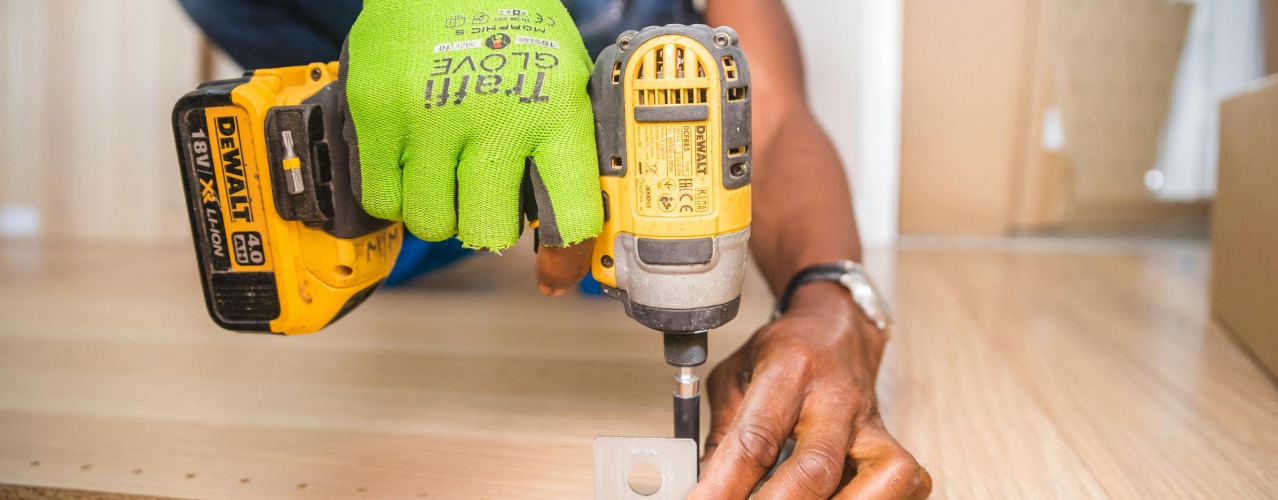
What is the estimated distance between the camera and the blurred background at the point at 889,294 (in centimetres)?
102

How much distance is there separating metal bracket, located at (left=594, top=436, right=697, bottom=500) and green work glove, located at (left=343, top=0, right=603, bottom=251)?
0.21 m

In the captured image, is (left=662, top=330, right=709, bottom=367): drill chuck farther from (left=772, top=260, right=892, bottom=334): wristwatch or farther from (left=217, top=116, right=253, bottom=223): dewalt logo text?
(left=217, top=116, right=253, bottom=223): dewalt logo text

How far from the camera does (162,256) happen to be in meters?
2.68

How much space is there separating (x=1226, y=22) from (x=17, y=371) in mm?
3393

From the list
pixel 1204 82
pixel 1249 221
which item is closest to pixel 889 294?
pixel 1249 221

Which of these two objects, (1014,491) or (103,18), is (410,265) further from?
(103,18)

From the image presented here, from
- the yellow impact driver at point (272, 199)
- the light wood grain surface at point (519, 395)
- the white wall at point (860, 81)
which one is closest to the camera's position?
the yellow impact driver at point (272, 199)

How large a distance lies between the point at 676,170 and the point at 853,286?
455 mm

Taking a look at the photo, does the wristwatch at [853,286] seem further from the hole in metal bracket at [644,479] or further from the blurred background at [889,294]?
the hole in metal bracket at [644,479]

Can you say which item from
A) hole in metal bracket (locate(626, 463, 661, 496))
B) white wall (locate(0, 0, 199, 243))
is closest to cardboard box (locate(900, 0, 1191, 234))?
hole in metal bracket (locate(626, 463, 661, 496))

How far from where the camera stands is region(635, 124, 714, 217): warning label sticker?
0.70m

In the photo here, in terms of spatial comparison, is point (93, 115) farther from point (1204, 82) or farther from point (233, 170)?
point (1204, 82)

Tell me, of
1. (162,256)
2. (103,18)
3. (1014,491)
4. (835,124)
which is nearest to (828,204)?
(1014,491)

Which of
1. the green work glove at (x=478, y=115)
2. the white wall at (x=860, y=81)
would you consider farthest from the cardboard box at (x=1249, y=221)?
the white wall at (x=860, y=81)
